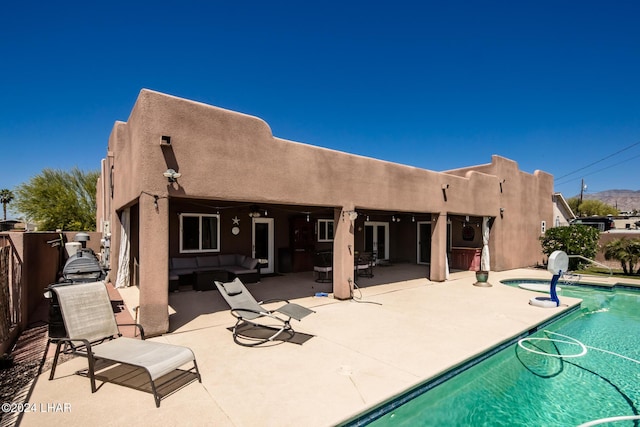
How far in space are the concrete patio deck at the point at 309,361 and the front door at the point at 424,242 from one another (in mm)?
8434

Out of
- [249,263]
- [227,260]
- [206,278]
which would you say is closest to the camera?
[206,278]

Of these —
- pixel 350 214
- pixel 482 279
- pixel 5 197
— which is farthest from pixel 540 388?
pixel 5 197

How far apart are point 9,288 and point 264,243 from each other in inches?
359

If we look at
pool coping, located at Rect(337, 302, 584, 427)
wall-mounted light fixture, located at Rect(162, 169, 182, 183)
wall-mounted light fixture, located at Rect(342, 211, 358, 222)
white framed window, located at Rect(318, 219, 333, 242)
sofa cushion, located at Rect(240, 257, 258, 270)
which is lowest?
pool coping, located at Rect(337, 302, 584, 427)

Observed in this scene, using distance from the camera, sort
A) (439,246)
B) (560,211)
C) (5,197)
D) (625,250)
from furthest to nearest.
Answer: (5,197), (560,211), (625,250), (439,246)

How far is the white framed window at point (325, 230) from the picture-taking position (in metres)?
16.7

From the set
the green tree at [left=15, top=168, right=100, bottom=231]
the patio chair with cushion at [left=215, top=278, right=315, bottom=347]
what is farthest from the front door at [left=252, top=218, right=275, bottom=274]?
the green tree at [left=15, top=168, right=100, bottom=231]

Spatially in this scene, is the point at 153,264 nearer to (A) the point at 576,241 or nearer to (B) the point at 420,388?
(B) the point at 420,388

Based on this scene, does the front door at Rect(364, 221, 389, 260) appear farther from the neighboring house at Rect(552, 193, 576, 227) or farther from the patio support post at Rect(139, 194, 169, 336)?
the neighboring house at Rect(552, 193, 576, 227)

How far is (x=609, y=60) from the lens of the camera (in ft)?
61.0

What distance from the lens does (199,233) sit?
12.8 m

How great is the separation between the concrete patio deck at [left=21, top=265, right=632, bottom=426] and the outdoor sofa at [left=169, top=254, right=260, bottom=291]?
1.62 feet

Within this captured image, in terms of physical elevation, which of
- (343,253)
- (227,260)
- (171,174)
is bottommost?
(227,260)

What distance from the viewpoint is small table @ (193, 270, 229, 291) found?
11133 millimetres
